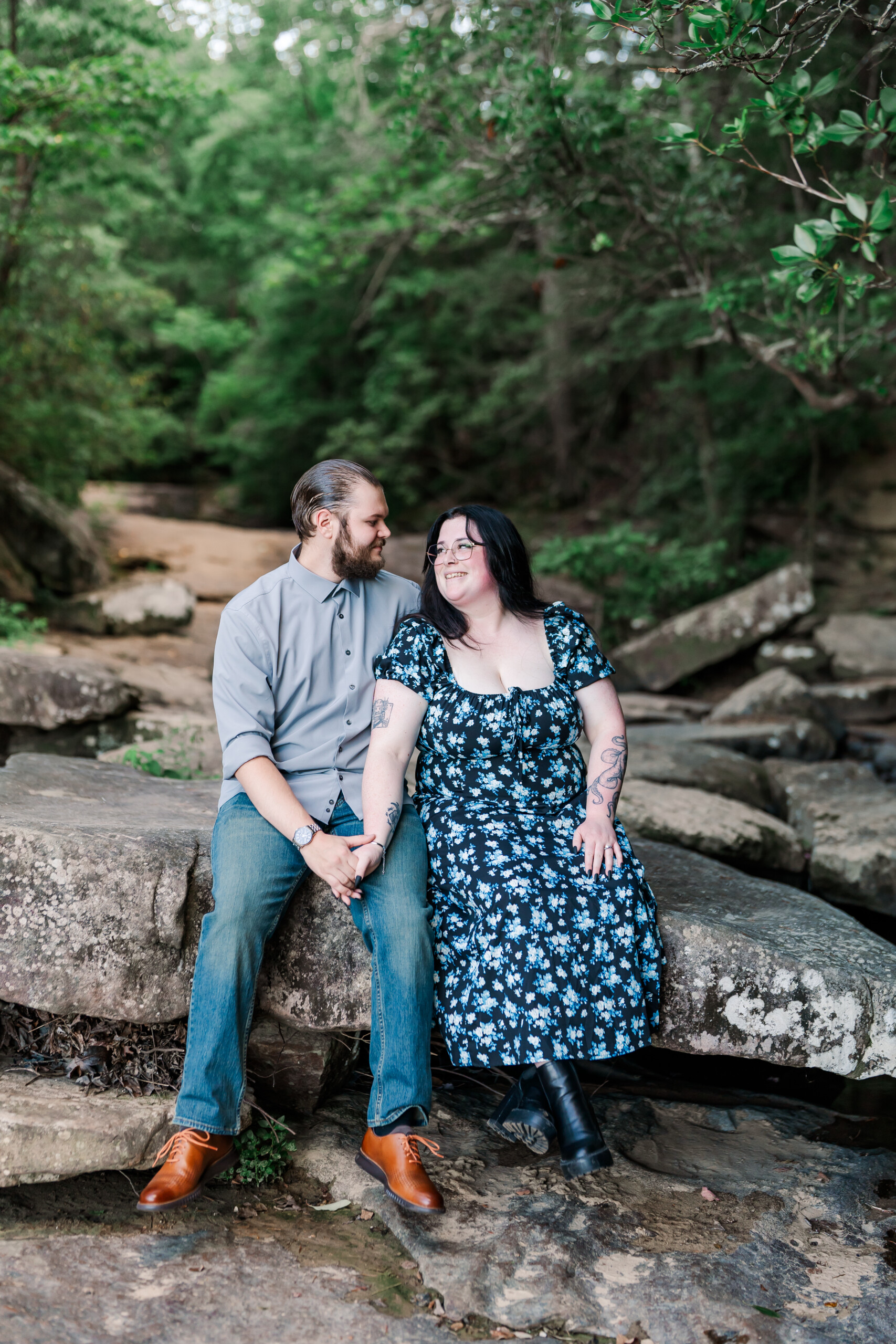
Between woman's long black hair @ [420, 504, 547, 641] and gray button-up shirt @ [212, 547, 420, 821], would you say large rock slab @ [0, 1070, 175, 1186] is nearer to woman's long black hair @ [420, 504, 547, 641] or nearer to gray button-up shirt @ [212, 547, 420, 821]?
gray button-up shirt @ [212, 547, 420, 821]

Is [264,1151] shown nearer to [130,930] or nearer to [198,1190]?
[198,1190]

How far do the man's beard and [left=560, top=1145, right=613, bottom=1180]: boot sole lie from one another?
1673mm

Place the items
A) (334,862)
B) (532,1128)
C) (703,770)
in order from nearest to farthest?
1. (334,862)
2. (532,1128)
3. (703,770)

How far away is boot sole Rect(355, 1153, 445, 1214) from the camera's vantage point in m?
2.29

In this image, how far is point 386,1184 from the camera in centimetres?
237

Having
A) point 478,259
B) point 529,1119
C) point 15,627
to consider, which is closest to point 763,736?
point 529,1119

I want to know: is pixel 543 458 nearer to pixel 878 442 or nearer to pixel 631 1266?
pixel 878 442

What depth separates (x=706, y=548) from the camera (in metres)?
9.52

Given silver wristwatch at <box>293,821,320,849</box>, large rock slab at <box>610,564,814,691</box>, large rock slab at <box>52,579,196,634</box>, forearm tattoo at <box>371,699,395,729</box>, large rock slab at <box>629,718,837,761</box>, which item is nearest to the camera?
silver wristwatch at <box>293,821,320,849</box>

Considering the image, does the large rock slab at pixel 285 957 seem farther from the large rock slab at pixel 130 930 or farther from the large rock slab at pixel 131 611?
the large rock slab at pixel 131 611

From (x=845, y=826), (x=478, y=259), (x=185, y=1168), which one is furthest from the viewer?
(x=478, y=259)

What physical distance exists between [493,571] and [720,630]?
21.6 feet

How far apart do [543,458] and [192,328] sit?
8136mm

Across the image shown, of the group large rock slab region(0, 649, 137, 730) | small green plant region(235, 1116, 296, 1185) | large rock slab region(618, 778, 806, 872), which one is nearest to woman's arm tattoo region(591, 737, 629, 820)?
small green plant region(235, 1116, 296, 1185)
